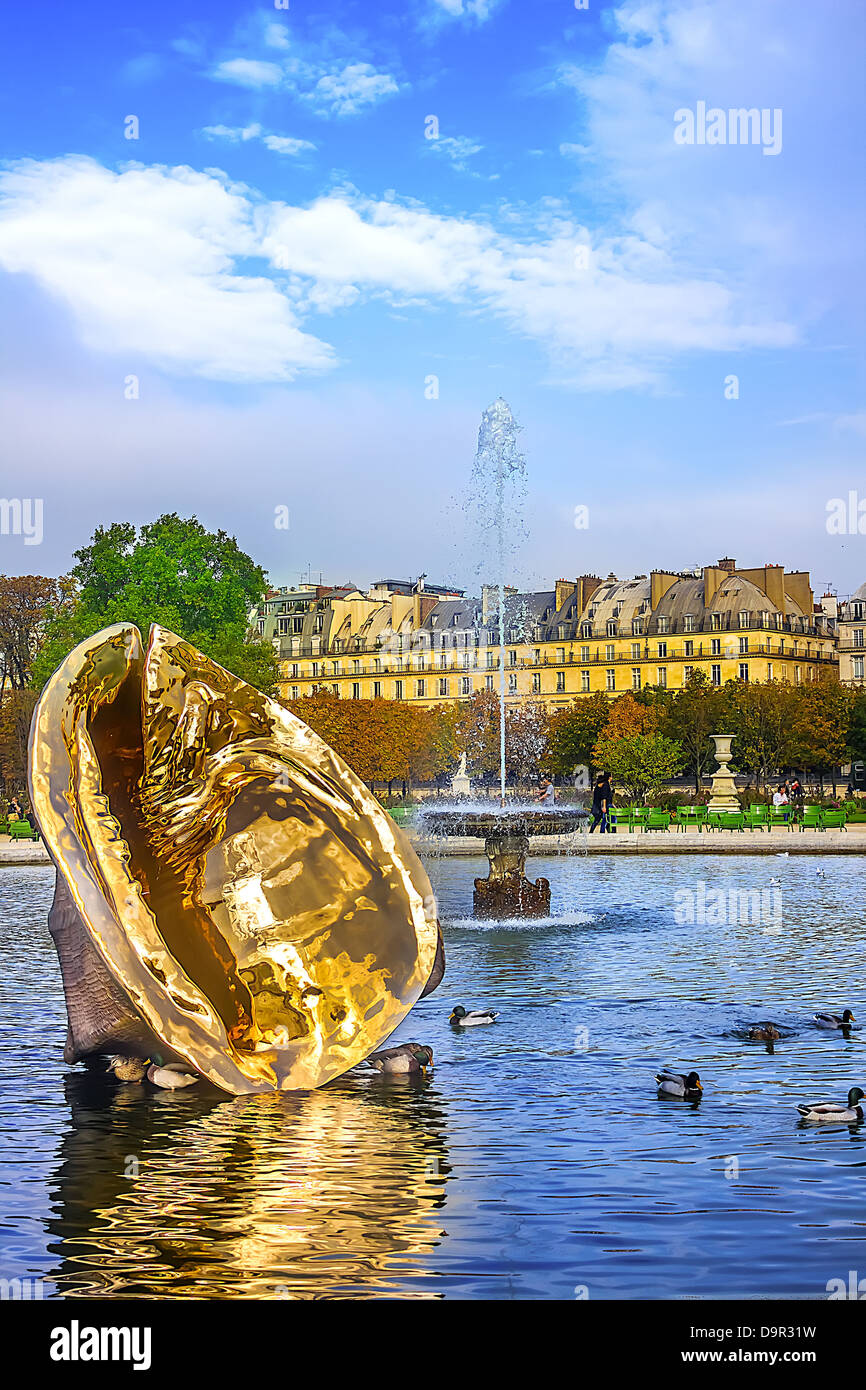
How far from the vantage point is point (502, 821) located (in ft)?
64.7

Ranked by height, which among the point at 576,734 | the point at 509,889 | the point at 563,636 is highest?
the point at 563,636

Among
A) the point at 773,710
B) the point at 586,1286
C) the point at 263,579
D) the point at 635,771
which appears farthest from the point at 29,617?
the point at 586,1286

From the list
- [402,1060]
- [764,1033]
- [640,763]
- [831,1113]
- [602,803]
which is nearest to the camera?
[831,1113]

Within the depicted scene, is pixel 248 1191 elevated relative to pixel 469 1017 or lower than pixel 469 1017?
elevated

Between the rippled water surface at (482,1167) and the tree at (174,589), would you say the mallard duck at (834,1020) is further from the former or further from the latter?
the tree at (174,589)

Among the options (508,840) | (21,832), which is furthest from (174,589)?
(508,840)

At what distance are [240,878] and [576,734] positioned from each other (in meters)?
85.8

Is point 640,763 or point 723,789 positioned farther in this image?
point 640,763

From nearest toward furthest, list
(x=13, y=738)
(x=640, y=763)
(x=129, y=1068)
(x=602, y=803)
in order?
(x=129, y=1068), (x=602, y=803), (x=13, y=738), (x=640, y=763)

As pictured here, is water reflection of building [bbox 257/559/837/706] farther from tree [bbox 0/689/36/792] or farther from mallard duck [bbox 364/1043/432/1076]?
mallard duck [bbox 364/1043/432/1076]

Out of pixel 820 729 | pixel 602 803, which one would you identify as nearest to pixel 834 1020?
pixel 602 803

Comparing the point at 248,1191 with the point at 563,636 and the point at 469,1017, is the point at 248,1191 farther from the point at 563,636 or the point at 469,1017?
the point at 563,636

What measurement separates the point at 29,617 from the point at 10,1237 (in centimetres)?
6577

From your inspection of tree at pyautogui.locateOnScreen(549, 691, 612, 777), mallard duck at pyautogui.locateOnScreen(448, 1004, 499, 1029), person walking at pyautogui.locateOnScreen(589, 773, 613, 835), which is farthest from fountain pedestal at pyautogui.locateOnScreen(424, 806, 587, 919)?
tree at pyautogui.locateOnScreen(549, 691, 612, 777)
